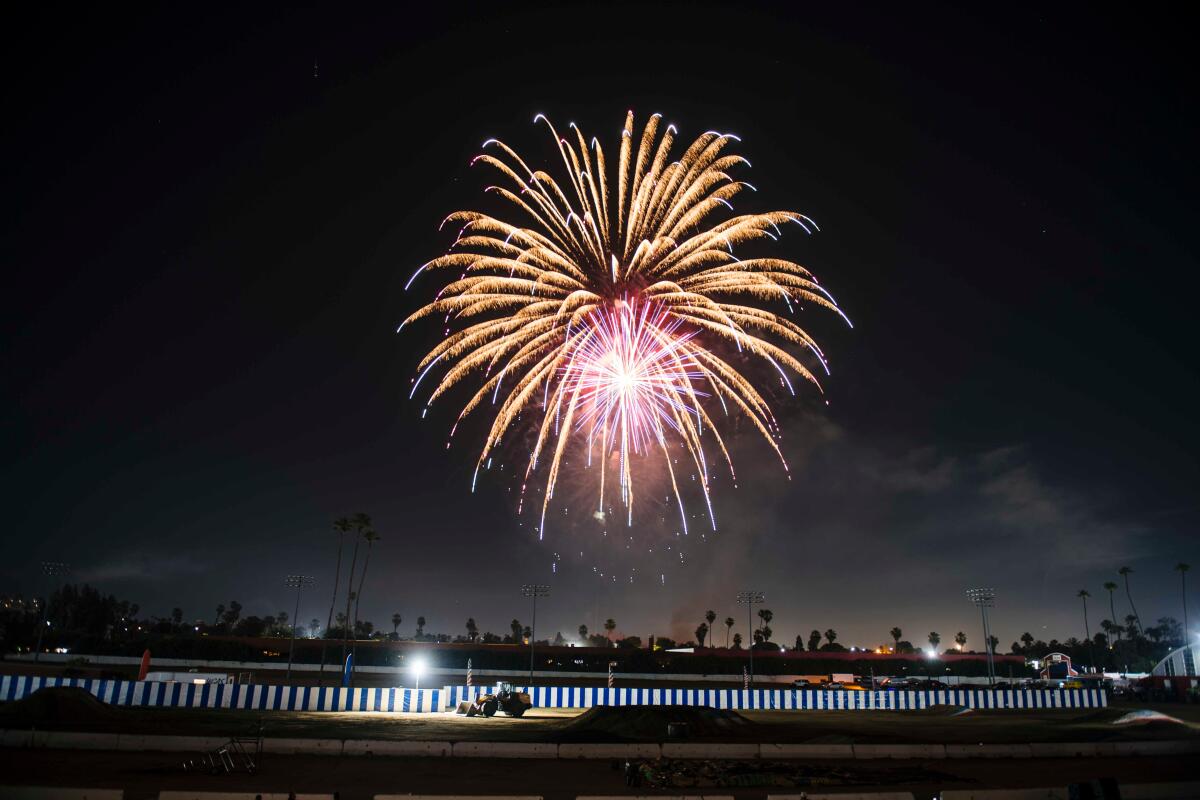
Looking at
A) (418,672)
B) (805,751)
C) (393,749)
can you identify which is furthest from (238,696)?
(805,751)

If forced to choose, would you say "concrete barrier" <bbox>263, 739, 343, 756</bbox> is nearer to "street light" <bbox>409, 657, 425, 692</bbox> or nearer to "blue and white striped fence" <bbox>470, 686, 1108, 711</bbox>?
"street light" <bbox>409, 657, 425, 692</bbox>

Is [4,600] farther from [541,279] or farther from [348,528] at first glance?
[541,279]

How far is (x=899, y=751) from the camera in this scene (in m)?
24.8

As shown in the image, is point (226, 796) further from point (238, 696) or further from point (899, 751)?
point (238, 696)

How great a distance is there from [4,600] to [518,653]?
110m

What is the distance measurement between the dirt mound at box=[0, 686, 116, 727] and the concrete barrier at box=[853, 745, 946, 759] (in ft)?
82.7

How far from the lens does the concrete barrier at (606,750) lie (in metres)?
24.0

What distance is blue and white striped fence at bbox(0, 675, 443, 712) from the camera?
36.4 meters

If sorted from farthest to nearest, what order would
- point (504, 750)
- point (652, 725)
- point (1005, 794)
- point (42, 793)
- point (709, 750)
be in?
point (652, 725)
point (709, 750)
point (504, 750)
point (1005, 794)
point (42, 793)

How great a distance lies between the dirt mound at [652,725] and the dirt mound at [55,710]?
53.6 ft

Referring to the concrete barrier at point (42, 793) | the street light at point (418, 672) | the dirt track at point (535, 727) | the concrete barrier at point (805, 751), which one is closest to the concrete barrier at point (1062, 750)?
the dirt track at point (535, 727)

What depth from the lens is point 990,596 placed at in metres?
75.2

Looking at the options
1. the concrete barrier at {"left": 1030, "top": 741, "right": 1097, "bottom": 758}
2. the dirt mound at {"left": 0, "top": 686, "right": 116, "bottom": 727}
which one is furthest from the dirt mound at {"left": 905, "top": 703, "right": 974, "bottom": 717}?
the dirt mound at {"left": 0, "top": 686, "right": 116, "bottom": 727}

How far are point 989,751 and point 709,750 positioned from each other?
9.33 metres
